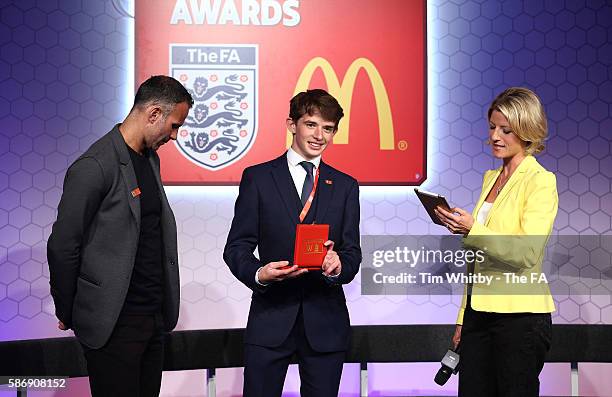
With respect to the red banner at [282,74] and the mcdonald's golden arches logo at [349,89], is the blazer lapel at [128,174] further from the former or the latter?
the mcdonald's golden arches logo at [349,89]

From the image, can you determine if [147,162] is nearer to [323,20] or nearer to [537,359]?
[537,359]

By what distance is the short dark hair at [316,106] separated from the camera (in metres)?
2.51

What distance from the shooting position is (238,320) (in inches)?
153

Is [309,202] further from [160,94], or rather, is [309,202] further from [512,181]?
[512,181]

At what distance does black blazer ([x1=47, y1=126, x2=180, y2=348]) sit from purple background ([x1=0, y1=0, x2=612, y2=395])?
162 cm

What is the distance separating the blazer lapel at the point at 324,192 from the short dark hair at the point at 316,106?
19cm

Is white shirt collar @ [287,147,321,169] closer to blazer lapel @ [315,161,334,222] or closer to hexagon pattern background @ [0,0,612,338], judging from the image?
blazer lapel @ [315,161,334,222]

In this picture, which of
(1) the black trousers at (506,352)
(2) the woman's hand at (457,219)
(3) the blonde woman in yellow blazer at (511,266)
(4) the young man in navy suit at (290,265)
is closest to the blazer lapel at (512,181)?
(3) the blonde woman in yellow blazer at (511,266)

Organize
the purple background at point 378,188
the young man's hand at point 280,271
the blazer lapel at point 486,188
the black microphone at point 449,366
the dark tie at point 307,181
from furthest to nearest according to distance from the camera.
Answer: the purple background at point 378,188
the black microphone at point 449,366
the blazer lapel at point 486,188
the dark tie at point 307,181
the young man's hand at point 280,271

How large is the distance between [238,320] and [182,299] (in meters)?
0.33

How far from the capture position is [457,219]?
2.45 m

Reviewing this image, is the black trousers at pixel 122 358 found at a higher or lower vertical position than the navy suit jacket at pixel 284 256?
lower

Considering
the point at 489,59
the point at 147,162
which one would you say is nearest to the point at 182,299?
the point at 147,162

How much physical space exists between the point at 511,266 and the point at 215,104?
1979 millimetres
